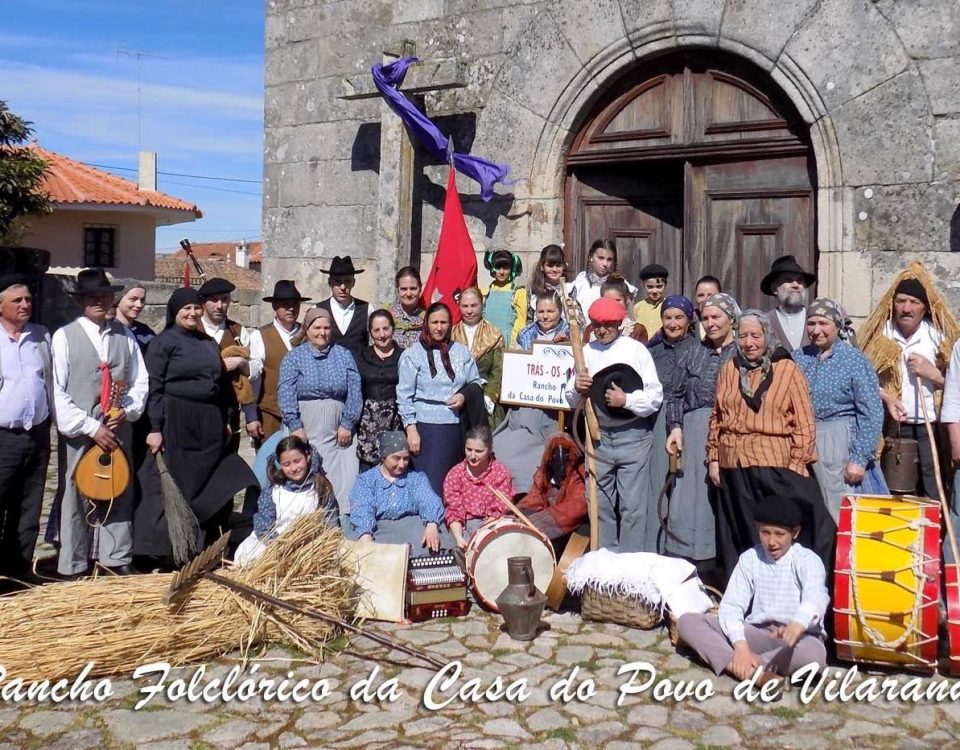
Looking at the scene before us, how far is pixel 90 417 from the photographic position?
17.6 feet

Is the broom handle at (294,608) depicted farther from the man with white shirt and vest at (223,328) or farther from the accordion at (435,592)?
the man with white shirt and vest at (223,328)

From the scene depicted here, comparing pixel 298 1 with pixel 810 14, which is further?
pixel 298 1

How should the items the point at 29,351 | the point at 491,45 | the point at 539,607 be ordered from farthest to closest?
the point at 491,45, the point at 29,351, the point at 539,607

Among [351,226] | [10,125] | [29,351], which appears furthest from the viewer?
[10,125]

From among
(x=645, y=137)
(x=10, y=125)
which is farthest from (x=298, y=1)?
(x=10, y=125)

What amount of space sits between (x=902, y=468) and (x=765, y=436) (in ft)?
2.75

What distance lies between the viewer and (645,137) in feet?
23.2

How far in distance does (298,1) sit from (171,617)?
5.72 meters

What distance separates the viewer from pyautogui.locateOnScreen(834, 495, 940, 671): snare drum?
4.12 m

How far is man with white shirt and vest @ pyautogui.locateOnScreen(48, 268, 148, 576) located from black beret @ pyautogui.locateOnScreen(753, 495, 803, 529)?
3.32m

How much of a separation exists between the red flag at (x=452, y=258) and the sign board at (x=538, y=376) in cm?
129

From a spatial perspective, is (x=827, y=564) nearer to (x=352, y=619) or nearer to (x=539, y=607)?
(x=539, y=607)

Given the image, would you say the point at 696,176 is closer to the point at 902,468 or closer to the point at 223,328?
the point at 902,468

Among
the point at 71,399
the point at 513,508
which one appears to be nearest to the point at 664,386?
the point at 513,508
